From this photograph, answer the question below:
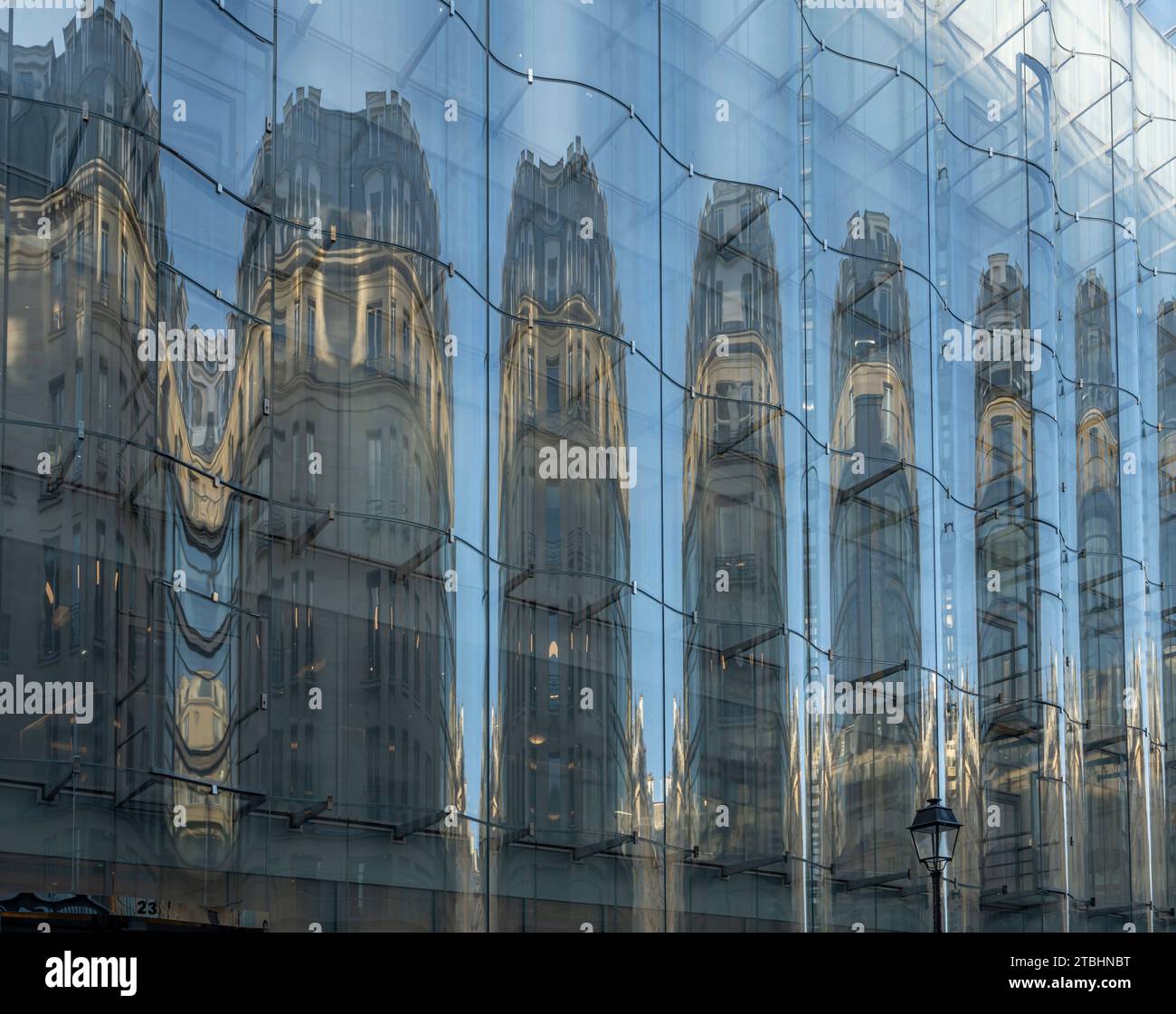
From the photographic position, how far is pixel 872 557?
72.2 feet

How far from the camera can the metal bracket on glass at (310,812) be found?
1516cm

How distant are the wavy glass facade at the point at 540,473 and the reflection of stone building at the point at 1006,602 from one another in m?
0.07

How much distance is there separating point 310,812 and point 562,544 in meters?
4.51

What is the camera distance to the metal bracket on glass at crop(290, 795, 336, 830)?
15.2 metres

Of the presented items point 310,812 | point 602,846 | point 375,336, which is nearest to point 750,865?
point 602,846

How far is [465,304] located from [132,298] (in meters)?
4.23

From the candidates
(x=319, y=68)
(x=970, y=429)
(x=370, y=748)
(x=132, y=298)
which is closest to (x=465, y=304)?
(x=319, y=68)

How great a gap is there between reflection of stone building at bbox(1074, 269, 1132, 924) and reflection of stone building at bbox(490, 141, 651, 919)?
476 inches

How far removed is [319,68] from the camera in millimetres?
16844

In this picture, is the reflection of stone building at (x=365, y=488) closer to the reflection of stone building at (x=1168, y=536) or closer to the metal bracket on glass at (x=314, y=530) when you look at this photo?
the metal bracket on glass at (x=314, y=530)

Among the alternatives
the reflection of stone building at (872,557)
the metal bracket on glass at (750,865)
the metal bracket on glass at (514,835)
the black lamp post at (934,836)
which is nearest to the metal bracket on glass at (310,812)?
the metal bracket on glass at (514,835)

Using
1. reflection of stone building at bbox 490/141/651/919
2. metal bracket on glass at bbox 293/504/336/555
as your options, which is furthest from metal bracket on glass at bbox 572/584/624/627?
metal bracket on glass at bbox 293/504/336/555

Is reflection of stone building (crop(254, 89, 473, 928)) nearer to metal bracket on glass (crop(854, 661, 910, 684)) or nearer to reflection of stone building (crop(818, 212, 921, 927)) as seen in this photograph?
reflection of stone building (crop(818, 212, 921, 927))
